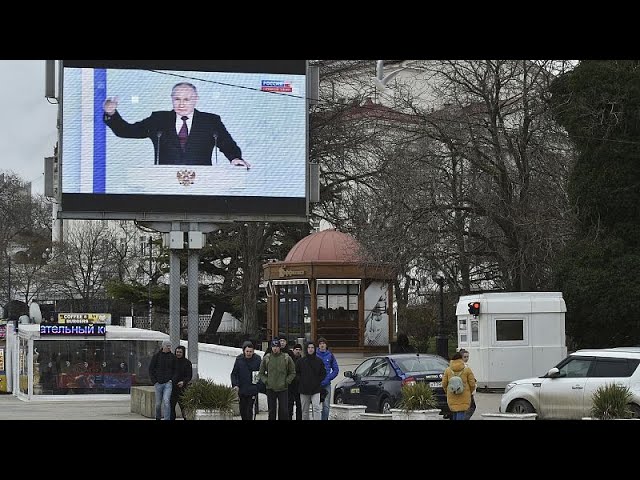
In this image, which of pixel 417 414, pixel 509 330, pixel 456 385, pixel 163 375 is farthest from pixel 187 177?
A: pixel 456 385

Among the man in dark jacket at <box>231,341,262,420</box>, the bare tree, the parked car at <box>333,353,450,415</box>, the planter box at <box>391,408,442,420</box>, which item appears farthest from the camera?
the bare tree

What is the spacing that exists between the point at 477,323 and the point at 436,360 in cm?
645

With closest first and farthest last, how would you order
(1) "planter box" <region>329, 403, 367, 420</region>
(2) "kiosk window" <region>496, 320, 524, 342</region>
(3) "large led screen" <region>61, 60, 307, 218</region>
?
(1) "planter box" <region>329, 403, 367, 420</region> < (3) "large led screen" <region>61, 60, 307, 218</region> < (2) "kiosk window" <region>496, 320, 524, 342</region>

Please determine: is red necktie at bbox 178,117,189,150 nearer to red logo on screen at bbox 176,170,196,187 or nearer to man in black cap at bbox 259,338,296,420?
red logo on screen at bbox 176,170,196,187

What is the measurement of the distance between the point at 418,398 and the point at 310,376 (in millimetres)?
2108

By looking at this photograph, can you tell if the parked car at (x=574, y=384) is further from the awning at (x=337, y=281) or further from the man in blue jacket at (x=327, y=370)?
the awning at (x=337, y=281)

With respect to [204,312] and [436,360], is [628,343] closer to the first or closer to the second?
[436,360]

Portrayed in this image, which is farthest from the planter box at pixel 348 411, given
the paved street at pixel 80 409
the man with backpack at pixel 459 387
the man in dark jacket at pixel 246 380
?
the man with backpack at pixel 459 387

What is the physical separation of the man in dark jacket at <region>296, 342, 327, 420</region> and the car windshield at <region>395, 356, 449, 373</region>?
8.61ft

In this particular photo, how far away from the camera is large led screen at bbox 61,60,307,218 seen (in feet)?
86.9

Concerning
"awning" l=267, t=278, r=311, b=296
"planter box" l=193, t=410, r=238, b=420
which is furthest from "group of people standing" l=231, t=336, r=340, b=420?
"awning" l=267, t=278, r=311, b=296

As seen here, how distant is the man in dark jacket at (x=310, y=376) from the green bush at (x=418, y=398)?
1666 mm
